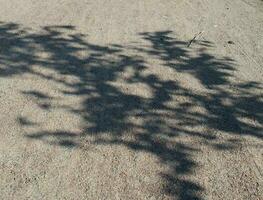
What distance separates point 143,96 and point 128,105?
319 mm

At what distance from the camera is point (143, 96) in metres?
5.57

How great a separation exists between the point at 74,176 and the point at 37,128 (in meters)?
0.93

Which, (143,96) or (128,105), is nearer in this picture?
(128,105)

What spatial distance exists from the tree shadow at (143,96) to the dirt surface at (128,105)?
15mm

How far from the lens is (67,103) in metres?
5.32

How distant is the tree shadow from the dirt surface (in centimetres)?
2

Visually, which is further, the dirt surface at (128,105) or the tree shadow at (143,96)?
the tree shadow at (143,96)

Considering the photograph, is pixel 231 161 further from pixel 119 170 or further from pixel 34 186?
pixel 34 186

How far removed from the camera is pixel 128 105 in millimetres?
5344

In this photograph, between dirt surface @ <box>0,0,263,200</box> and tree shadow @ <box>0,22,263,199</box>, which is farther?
tree shadow @ <box>0,22,263,199</box>

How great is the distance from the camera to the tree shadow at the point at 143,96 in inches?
185

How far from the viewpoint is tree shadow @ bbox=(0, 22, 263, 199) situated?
471cm

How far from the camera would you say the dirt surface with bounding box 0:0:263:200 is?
13.8 feet

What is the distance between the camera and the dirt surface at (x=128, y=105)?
4215mm
